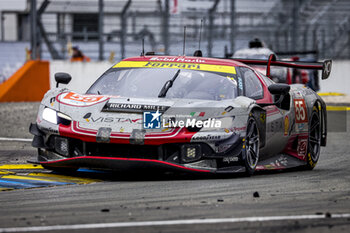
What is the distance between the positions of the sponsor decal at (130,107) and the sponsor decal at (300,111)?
8.02ft

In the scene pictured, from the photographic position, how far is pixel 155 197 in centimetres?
→ 614

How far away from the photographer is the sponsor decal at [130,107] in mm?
7246

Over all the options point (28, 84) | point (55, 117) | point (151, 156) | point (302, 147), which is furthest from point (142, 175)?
point (28, 84)

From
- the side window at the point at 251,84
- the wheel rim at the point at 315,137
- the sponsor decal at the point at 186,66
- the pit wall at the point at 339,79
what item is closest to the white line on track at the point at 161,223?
the side window at the point at 251,84

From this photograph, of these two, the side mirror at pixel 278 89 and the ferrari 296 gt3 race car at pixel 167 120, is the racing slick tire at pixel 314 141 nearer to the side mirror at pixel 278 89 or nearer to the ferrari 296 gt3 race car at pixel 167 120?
the ferrari 296 gt3 race car at pixel 167 120

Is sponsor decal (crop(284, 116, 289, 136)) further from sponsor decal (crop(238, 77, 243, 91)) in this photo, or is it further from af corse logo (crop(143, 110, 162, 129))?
af corse logo (crop(143, 110, 162, 129))

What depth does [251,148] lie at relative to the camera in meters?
7.80

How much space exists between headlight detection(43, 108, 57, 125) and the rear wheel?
10.5 ft

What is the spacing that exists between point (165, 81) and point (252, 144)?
1097 millimetres

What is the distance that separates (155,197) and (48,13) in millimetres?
15887

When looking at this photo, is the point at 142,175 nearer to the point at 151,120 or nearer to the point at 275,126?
the point at 151,120

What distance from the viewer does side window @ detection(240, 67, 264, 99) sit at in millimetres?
8414

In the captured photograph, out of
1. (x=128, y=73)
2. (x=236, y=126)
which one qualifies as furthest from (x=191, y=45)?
(x=236, y=126)

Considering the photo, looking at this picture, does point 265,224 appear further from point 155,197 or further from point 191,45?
point 191,45
